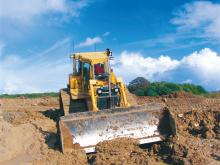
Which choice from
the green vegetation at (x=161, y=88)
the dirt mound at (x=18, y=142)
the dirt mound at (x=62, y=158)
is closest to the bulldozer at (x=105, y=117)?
the dirt mound at (x=62, y=158)

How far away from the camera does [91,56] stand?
14555mm

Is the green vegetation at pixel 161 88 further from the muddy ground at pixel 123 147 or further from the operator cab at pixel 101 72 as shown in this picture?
the operator cab at pixel 101 72

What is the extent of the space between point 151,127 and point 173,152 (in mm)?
1370

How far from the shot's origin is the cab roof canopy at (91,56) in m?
14.1

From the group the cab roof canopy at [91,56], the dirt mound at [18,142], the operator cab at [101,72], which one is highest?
the cab roof canopy at [91,56]

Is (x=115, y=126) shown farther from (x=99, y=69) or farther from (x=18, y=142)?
(x=18, y=142)

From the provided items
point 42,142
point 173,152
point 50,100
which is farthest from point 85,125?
point 50,100

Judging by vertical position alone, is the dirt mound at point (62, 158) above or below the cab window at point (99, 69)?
below

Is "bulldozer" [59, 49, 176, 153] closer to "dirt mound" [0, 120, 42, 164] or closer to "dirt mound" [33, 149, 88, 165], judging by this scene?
"dirt mound" [33, 149, 88, 165]

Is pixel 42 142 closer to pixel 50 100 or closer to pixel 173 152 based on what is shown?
pixel 173 152

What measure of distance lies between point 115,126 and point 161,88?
49.1 feet

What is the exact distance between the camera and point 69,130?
37.9 feet

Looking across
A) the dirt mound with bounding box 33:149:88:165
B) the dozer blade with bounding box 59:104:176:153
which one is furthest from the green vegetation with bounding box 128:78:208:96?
the dirt mound with bounding box 33:149:88:165

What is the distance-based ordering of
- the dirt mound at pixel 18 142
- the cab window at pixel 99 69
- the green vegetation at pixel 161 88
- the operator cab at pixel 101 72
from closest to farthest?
the dirt mound at pixel 18 142 < the operator cab at pixel 101 72 < the cab window at pixel 99 69 < the green vegetation at pixel 161 88
